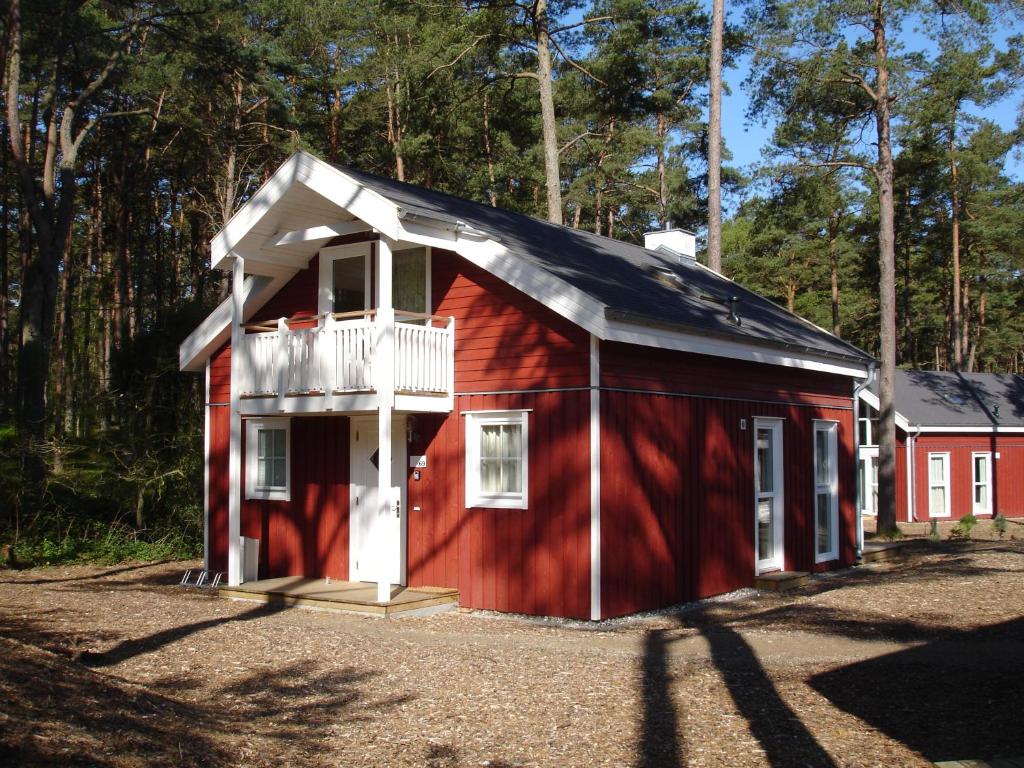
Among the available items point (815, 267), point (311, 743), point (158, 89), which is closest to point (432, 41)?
point (158, 89)

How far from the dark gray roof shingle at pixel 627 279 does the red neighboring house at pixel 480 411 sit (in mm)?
82

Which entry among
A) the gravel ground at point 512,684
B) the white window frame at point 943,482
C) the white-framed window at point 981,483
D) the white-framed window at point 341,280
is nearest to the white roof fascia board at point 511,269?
the white-framed window at point 341,280

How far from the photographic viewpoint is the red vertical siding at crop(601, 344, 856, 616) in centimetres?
1221

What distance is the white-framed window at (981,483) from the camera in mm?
32375

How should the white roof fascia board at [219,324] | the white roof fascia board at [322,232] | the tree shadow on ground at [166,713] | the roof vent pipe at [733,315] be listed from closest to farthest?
the tree shadow on ground at [166,713] < the white roof fascia board at [322,232] < the roof vent pipe at [733,315] < the white roof fascia board at [219,324]

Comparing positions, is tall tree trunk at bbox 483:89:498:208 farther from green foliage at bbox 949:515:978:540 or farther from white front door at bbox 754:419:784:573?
white front door at bbox 754:419:784:573

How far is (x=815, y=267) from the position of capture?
48844mm

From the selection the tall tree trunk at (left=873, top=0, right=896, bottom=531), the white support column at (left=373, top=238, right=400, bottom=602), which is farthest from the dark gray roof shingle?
the tall tree trunk at (left=873, top=0, right=896, bottom=531)

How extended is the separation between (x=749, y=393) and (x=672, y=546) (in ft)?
10.3

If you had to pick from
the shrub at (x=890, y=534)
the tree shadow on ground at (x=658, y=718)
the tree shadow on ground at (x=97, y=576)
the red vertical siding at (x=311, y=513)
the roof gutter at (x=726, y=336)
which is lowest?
the shrub at (x=890, y=534)

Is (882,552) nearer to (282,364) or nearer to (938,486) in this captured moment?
(282,364)

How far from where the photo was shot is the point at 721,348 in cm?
1387

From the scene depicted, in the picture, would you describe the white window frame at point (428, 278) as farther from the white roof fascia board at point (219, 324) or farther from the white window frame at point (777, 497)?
the white window frame at point (777, 497)

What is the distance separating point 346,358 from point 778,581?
7233 millimetres
